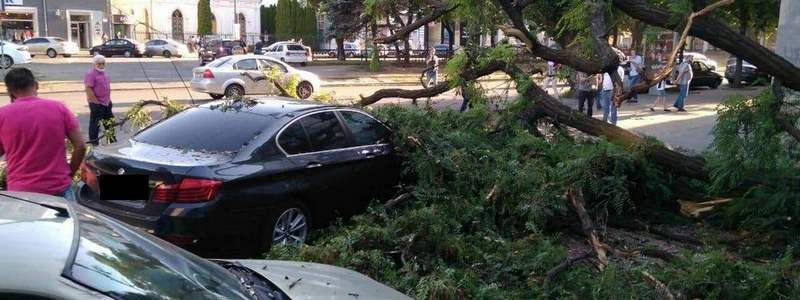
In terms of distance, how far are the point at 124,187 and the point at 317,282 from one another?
273 cm

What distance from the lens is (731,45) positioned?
5762 mm

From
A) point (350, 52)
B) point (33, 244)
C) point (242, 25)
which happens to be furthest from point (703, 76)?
point (242, 25)

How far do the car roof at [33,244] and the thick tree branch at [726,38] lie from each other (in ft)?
15.4

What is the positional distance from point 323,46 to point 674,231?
57.8 metres

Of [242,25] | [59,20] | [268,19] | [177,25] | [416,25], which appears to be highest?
[268,19]

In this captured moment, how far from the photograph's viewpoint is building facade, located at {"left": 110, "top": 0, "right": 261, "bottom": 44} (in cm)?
5888

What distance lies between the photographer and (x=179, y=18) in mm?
68062

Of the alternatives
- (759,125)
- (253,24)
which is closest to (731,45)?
(759,125)

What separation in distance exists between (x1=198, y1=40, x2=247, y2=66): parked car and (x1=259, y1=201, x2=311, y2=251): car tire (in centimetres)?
3010

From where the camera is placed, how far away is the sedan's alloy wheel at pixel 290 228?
5.54 meters

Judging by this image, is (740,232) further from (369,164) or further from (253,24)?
(253,24)

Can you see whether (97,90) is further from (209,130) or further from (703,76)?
(703,76)

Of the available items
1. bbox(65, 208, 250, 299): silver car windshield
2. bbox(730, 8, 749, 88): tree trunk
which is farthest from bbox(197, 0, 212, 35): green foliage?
bbox(65, 208, 250, 299): silver car windshield

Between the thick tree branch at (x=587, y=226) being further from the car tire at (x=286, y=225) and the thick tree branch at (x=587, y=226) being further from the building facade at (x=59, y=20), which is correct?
the building facade at (x=59, y=20)
